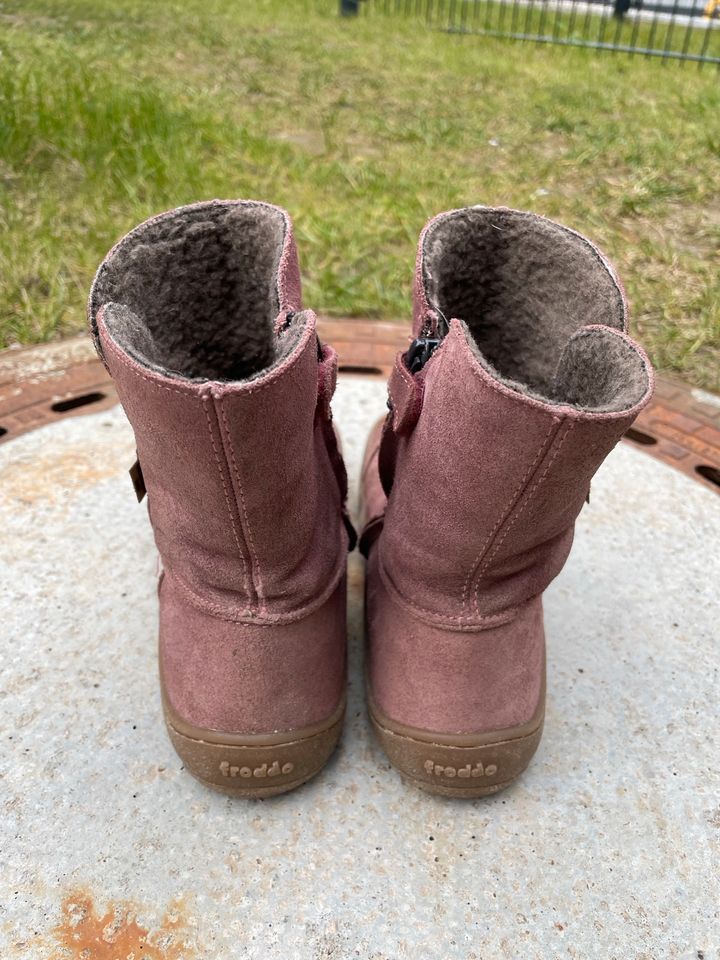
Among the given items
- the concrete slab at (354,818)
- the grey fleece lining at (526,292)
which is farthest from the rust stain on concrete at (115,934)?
the grey fleece lining at (526,292)

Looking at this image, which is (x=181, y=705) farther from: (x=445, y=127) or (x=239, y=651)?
(x=445, y=127)

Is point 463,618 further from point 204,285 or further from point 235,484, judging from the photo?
point 204,285

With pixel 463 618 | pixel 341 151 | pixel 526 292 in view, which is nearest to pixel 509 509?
pixel 463 618

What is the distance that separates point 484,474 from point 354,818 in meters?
0.44

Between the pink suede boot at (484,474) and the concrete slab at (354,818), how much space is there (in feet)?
0.29

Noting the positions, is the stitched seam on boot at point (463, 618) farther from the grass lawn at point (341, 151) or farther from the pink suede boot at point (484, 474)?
the grass lawn at point (341, 151)

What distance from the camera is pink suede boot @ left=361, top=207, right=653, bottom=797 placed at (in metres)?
0.81

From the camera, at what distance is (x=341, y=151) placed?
296 centimetres

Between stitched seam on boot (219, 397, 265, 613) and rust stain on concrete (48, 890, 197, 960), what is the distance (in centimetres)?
33

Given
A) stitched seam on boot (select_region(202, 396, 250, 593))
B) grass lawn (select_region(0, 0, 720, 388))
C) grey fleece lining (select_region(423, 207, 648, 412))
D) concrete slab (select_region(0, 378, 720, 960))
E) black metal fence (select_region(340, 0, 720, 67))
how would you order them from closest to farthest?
1. stitched seam on boot (select_region(202, 396, 250, 593))
2. concrete slab (select_region(0, 378, 720, 960))
3. grey fleece lining (select_region(423, 207, 648, 412))
4. grass lawn (select_region(0, 0, 720, 388))
5. black metal fence (select_region(340, 0, 720, 67))

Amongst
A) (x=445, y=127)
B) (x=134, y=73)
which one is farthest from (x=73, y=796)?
(x=134, y=73)

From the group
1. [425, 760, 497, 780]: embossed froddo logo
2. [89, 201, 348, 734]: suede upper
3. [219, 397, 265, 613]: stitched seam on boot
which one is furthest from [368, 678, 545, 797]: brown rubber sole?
[219, 397, 265, 613]: stitched seam on boot

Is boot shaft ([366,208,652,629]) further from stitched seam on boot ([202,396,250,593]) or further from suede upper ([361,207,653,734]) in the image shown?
stitched seam on boot ([202,396,250,593])

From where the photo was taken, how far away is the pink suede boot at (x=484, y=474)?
813 mm
